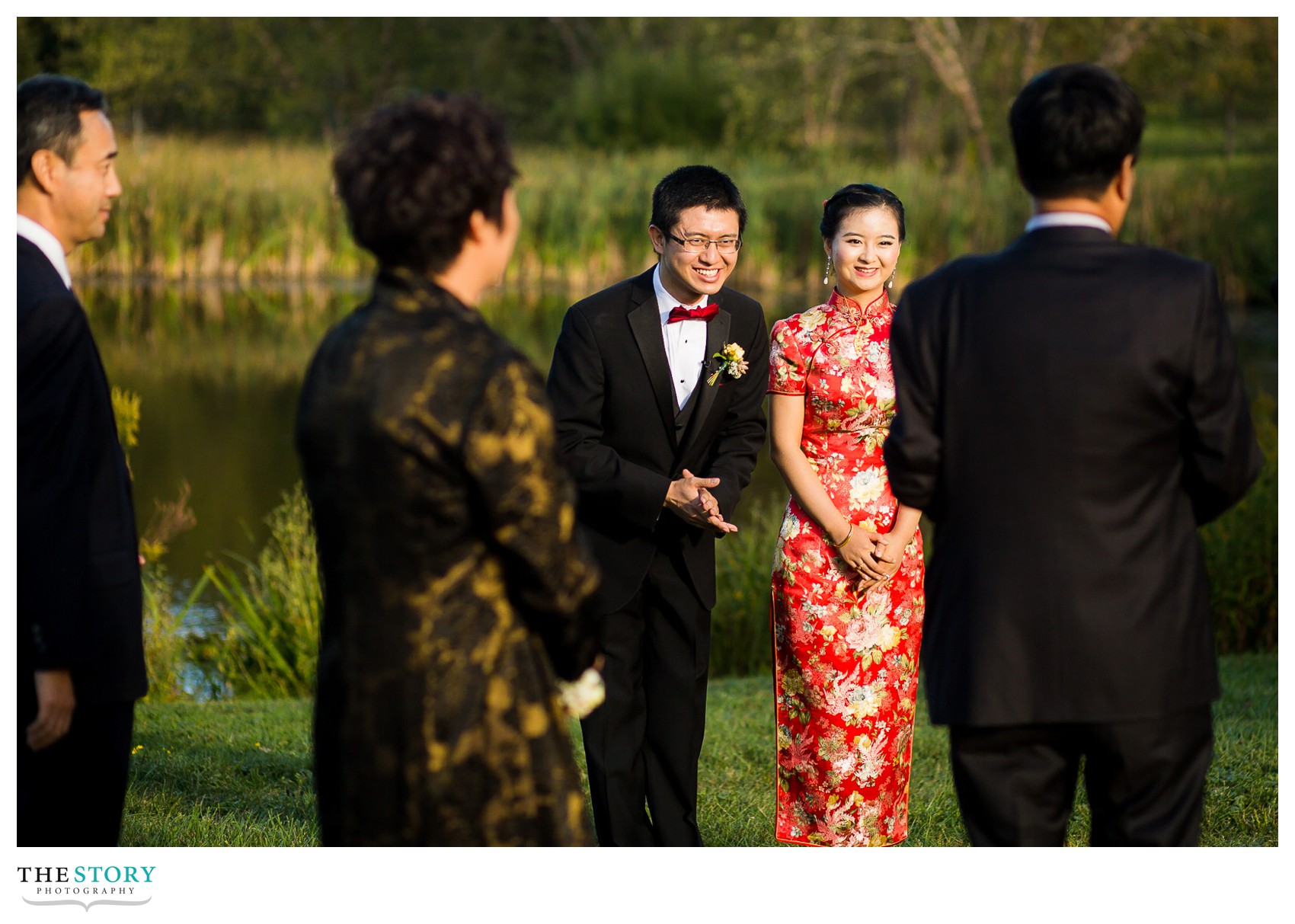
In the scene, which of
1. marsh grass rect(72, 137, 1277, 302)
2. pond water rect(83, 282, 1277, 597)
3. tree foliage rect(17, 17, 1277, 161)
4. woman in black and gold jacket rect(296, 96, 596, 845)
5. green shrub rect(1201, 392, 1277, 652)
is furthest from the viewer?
tree foliage rect(17, 17, 1277, 161)

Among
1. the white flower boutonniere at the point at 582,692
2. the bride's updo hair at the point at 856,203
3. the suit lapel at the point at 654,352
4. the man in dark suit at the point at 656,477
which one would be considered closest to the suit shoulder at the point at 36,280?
the white flower boutonniere at the point at 582,692

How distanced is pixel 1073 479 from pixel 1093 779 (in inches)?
23.8

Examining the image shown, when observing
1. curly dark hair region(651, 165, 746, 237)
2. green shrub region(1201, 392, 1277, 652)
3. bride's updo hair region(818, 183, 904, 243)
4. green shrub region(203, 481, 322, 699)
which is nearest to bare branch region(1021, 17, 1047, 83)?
green shrub region(1201, 392, 1277, 652)

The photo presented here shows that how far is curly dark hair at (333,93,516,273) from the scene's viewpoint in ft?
7.64

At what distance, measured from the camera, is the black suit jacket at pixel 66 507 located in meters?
2.67

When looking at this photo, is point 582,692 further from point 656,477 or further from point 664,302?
point 664,302

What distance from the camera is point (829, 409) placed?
12.9ft

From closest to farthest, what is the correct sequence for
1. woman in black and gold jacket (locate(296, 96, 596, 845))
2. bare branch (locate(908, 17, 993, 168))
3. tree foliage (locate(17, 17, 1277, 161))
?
woman in black and gold jacket (locate(296, 96, 596, 845)) → bare branch (locate(908, 17, 993, 168)) → tree foliage (locate(17, 17, 1277, 161))

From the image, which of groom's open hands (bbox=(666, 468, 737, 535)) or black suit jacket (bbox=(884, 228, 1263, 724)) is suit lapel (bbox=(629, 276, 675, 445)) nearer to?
groom's open hands (bbox=(666, 468, 737, 535))

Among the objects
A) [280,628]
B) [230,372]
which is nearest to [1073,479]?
[280,628]

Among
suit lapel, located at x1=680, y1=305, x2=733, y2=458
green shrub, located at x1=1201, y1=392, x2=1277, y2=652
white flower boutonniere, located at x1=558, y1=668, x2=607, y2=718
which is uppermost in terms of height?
suit lapel, located at x1=680, y1=305, x2=733, y2=458

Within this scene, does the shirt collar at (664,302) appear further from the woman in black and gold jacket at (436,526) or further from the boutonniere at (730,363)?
the woman in black and gold jacket at (436,526)

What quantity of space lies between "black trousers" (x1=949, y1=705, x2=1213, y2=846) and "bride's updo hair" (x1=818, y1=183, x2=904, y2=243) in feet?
5.56

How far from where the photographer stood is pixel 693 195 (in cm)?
390
